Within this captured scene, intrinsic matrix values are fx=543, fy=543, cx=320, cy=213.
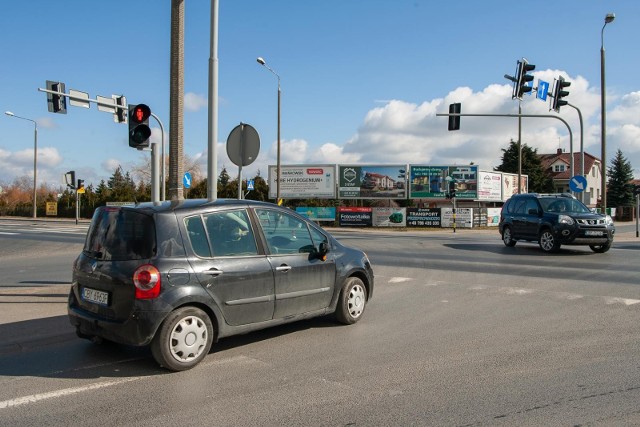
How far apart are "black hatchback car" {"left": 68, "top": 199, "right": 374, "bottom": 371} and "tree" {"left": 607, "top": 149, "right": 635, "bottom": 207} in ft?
252

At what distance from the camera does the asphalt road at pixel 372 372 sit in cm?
406

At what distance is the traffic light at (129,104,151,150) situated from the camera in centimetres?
873

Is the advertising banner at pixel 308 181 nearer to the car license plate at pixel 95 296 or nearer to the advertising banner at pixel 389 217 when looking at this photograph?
the advertising banner at pixel 389 217

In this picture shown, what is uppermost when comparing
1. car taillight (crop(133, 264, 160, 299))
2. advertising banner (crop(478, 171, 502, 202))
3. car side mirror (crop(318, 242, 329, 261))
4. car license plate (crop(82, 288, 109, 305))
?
advertising banner (crop(478, 171, 502, 202))

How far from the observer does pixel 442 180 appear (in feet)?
154

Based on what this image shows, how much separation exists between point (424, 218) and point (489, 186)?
9185 mm

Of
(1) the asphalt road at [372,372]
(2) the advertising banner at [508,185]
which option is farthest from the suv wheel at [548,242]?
(2) the advertising banner at [508,185]

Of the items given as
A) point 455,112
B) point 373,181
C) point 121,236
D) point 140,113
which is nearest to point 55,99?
point 140,113

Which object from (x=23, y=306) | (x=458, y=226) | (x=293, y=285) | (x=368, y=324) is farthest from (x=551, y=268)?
(x=458, y=226)

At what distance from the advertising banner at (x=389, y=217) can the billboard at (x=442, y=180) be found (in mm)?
4745

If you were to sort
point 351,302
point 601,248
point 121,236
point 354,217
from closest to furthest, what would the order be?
1. point 121,236
2. point 351,302
3. point 601,248
4. point 354,217

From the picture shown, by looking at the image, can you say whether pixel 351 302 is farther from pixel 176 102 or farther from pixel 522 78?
pixel 522 78

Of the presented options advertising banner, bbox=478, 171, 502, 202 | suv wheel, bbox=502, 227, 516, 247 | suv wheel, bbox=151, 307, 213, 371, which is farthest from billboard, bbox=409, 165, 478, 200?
suv wheel, bbox=151, 307, 213, 371

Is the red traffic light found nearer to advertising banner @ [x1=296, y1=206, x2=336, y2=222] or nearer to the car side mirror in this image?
the car side mirror
